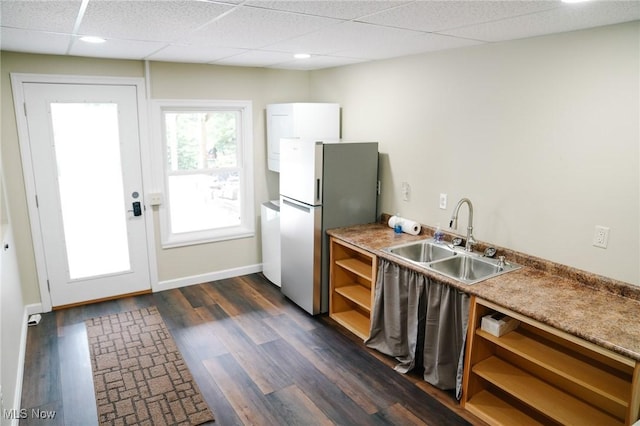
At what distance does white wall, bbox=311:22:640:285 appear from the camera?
2.33m

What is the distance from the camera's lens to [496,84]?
291cm

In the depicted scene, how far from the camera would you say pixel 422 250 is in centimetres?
340

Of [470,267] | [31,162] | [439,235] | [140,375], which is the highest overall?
[31,162]

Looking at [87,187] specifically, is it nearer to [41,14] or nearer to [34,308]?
[34,308]

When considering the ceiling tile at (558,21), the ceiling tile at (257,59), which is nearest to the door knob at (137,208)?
the ceiling tile at (257,59)

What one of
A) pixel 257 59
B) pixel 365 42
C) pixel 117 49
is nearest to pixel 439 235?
pixel 365 42

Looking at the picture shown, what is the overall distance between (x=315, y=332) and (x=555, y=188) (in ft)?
6.96

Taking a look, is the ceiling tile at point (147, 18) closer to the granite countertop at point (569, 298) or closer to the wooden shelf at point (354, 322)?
the granite countertop at point (569, 298)

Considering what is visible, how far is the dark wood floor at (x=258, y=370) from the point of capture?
2.62 m

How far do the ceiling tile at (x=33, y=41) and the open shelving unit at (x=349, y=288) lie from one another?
8.11 feet

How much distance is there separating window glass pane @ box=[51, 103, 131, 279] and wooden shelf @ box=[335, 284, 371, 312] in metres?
2.19

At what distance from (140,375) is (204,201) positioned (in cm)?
206

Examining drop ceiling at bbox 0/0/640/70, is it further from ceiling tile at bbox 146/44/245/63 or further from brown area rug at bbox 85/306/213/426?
brown area rug at bbox 85/306/213/426

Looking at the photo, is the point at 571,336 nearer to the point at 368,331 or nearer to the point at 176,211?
the point at 368,331
